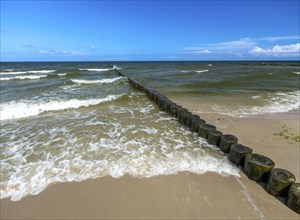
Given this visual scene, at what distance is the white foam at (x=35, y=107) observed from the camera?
401 inches

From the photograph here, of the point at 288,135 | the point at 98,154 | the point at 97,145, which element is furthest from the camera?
A: the point at 288,135

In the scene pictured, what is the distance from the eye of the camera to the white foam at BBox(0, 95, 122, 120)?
10188mm

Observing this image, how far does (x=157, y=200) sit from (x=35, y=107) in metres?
9.77

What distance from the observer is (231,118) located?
29.7ft

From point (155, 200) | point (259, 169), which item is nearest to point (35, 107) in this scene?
point (155, 200)

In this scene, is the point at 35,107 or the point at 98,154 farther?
the point at 35,107

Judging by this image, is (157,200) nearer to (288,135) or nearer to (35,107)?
(288,135)

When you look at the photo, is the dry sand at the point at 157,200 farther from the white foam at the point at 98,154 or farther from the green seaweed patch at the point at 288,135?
the green seaweed patch at the point at 288,135

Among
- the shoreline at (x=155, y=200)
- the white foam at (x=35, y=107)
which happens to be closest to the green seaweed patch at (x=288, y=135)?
the shoreline at (x=155, y=200)

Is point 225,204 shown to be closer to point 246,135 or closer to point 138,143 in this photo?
point 138,143

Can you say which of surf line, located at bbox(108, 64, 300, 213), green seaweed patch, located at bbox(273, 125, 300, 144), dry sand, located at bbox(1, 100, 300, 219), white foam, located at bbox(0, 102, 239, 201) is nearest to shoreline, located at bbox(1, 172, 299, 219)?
dry sand, located at bbox(1, 100, 300, 219)

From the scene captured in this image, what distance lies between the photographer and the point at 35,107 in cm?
1124

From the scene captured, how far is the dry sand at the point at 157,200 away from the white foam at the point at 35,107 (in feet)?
23.7

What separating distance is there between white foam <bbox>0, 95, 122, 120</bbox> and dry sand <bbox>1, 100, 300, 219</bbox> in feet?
23.7
